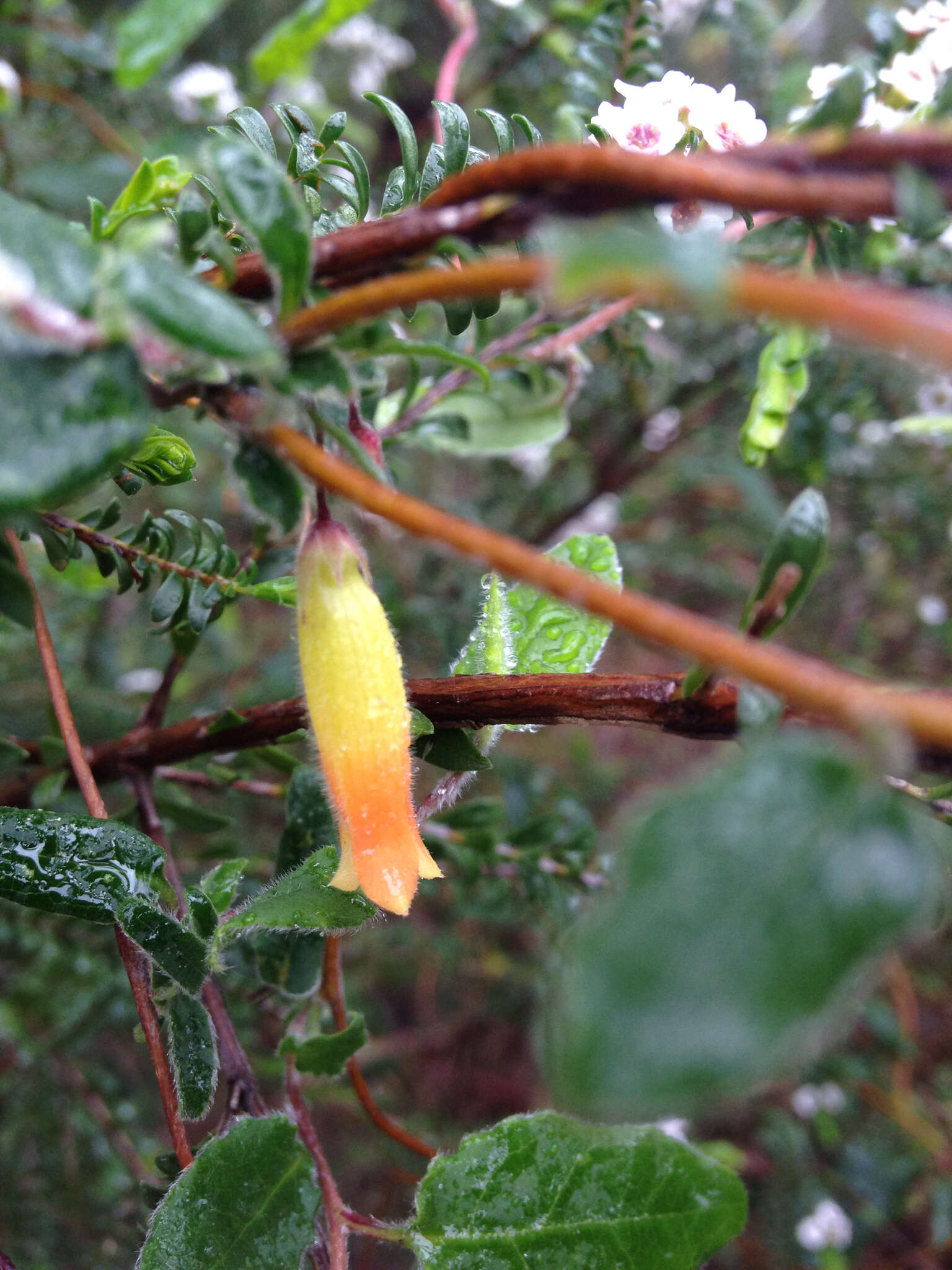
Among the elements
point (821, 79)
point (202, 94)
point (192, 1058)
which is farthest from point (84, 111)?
point (192, 1058)

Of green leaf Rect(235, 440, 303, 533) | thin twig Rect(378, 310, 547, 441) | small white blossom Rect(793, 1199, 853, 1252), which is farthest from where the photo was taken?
small white blossom Rect(793, 1199, 853, 1252)

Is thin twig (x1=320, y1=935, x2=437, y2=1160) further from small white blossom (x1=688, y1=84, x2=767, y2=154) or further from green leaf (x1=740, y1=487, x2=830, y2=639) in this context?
small white blossom (x1=688, y1=84, x2=767, y2=154)

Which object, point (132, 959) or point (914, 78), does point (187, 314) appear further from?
point (914, 78)

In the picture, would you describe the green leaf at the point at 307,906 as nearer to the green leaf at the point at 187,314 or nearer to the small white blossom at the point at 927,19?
the green leaf at the point at 187,314

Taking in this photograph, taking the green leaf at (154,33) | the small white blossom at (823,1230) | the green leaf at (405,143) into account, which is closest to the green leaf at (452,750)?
the green leaf at (405,143)

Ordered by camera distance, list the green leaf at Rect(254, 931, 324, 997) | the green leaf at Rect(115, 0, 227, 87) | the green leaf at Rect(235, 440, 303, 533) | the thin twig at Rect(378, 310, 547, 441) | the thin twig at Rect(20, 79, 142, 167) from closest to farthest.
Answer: the green leaf at Rect(235, 440, 303, 533) → the green leaf at Rect(254, 931, 324, 997) → the thin twig at Rect(378, 310, 547, 441) → the green leaf at Rect(115, 0, 227, 87) → the thin twig at Rect(20, 79, 142, 167)

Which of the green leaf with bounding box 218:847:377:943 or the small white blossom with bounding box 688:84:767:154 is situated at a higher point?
the small white blossom with bounding box 688:84:767:154

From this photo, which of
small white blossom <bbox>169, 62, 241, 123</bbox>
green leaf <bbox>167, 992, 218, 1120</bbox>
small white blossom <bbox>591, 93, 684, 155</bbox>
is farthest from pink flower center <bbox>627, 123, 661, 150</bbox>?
small white blossom <bbox>169, 62, 241, 123</bbox>

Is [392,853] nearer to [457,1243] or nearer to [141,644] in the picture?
[457,1243]
